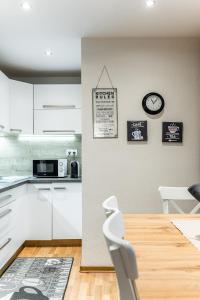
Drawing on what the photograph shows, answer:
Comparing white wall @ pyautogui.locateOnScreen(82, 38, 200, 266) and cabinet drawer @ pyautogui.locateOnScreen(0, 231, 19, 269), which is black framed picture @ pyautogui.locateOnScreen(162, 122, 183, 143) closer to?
white wall @ pyautogui.locateOnScreen(82, 38, 200, 266)

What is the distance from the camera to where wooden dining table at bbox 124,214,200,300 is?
33.2 inches

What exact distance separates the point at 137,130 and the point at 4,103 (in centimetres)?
183

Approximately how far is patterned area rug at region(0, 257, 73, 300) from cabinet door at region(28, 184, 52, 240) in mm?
524

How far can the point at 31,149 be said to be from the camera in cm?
478

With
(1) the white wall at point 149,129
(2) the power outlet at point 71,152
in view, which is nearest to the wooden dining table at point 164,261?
(1) the white wall at point 149,129

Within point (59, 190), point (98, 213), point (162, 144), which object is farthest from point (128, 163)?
point (59, 190)

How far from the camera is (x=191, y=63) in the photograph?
333 centimetres

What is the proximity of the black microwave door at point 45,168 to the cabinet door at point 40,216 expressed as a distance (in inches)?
15.5

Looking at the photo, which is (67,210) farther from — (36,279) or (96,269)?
(36,279)

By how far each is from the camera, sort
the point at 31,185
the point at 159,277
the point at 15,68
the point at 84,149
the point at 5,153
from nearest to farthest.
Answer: the point at 159,277 → the point at 84,149 → the point at 31,185 → the point at 15,68 → the point at 5,153

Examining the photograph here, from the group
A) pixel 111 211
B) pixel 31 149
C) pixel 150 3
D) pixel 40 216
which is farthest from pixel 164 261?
pixel 31 149

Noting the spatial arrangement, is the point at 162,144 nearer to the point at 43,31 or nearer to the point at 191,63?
the point at 191,63

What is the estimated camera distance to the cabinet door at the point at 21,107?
4359mm

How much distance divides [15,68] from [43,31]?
1449mm
